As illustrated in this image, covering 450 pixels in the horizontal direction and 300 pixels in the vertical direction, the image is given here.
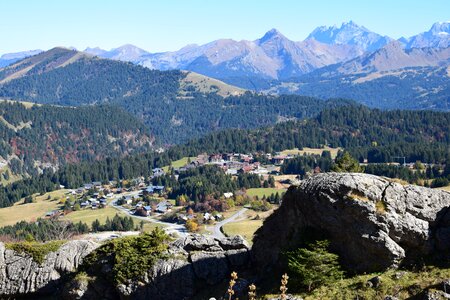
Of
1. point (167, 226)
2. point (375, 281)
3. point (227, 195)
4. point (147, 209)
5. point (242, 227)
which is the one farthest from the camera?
point (227, 195)

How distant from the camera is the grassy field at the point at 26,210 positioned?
160 m

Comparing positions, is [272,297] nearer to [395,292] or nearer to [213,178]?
[395,292]

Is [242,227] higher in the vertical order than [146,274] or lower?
lower

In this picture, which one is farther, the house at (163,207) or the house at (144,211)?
the house at (163,207)

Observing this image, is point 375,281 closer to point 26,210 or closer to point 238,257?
point 238,257

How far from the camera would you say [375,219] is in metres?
34.0

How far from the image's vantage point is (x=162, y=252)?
137 ft

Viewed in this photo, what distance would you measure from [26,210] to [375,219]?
6338 inches

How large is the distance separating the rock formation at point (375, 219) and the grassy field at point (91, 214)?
373ft

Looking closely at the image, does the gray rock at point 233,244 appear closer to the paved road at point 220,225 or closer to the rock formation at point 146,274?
the rock formation at point 146,274

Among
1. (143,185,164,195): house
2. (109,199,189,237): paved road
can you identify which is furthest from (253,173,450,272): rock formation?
(143,185,164,195): house

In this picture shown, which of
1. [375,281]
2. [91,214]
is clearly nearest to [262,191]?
[91,214]

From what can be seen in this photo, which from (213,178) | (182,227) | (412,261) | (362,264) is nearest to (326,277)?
(362,264)

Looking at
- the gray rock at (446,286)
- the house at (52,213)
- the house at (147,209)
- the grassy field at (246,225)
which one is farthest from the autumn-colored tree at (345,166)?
the house at (52,213)
